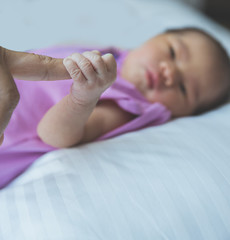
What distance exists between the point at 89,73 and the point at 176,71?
0.44 meters

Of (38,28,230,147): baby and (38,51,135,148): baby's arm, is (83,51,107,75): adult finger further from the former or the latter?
(38,28,230,147): baby

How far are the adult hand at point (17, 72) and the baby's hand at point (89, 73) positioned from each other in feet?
0.05

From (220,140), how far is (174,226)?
0.23 m

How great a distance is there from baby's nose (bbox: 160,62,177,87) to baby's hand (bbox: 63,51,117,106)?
361 mm

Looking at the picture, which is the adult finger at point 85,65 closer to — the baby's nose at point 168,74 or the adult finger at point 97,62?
the adult finger at point 97,62

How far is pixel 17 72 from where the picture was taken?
0.39 metres

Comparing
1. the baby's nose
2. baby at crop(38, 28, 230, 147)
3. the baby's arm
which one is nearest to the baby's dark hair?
baby at crop(38, 28, 230, 147)

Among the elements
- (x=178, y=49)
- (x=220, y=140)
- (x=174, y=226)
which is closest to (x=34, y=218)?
(x=174, y=226)

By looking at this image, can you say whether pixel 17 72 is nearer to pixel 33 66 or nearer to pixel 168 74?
pixel 33 66

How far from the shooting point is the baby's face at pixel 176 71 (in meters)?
0.81

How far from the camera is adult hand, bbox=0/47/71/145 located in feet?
1.08

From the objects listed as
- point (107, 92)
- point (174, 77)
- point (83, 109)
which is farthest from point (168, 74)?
point (83, 109)

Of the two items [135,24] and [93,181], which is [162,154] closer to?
[93,181]

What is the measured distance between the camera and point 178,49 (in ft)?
2.78
